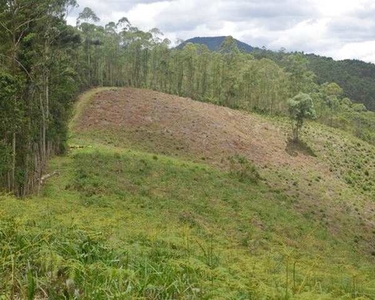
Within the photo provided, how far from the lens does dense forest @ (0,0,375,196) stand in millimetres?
15672

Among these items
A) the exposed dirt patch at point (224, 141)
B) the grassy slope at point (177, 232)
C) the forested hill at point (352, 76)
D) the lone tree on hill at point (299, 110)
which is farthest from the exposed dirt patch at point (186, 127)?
the forested hill at point (352, 76)

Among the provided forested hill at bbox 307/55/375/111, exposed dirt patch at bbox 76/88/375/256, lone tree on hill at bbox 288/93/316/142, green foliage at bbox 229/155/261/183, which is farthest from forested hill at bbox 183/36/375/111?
green foliage at bbox 229/155/261/183

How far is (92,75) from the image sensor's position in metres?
59.8

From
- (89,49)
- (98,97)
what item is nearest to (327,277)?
(98,97)

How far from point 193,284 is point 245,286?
509mm

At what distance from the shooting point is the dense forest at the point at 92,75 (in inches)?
617

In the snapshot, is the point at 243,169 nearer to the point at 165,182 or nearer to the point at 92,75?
the point at 165,182

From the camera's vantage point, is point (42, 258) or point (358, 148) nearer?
point (42, 258)

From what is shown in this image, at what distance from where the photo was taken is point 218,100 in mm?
Answer: 61844

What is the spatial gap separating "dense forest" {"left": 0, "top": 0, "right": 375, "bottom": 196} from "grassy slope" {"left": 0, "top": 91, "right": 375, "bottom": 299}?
2721 mm

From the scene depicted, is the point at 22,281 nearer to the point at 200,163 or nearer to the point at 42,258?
the point at 42,258

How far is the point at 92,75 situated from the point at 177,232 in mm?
55469

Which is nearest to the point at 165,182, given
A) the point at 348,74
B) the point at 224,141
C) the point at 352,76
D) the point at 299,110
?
the point at 224,141

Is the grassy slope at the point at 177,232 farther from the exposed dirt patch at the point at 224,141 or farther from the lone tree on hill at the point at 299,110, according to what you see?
the lone tree on hill at the point at 299,110
